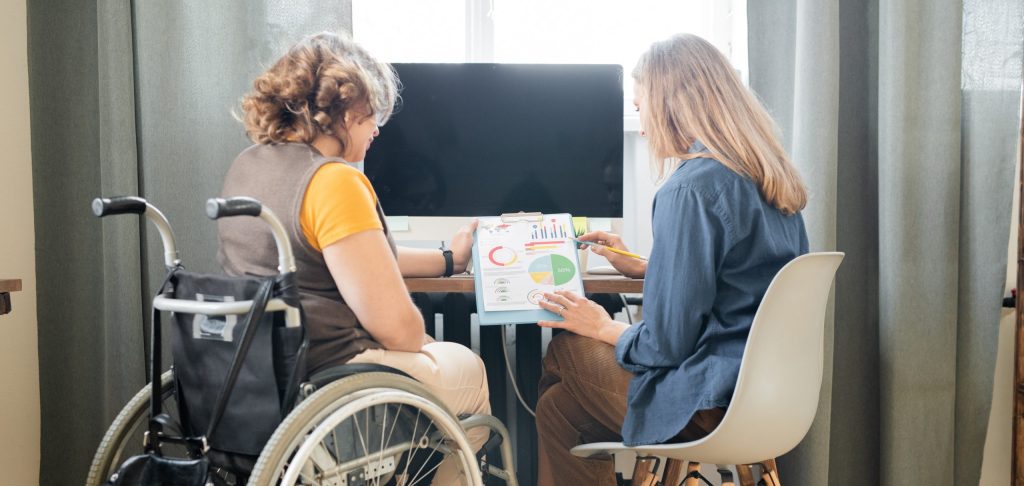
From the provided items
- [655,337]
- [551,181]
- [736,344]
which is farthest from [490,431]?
[551,181]

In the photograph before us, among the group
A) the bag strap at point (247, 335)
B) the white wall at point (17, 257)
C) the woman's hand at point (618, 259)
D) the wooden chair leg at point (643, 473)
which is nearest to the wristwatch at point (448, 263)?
the woman's hand at point (618, 259)

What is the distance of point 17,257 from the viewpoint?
186cm

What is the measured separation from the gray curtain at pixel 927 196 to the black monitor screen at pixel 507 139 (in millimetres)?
465

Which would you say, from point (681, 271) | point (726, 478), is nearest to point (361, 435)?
point (681, 271)

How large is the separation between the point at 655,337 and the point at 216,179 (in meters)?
1.13

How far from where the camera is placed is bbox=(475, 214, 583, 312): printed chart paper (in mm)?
1567

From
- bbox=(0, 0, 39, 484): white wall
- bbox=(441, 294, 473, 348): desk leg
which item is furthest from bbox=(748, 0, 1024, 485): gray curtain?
bbox=(0, 0, 39, 484): white wall

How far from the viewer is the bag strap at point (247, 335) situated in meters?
1.04

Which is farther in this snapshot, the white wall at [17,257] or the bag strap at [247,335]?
the white wall at [17,257]

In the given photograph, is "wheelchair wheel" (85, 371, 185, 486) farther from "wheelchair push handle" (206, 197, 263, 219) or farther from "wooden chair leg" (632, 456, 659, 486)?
"wooden chair leg" (632, 456, 659, 486)

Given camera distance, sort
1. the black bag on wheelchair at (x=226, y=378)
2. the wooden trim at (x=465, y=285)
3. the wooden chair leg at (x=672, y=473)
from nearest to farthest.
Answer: the black bag on wheelchair at (x=226, y=378) < the wooden chair leg at (x=672, y=473) < the wooden trim at (x=465, y=285)

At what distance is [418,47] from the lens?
2.28 meters

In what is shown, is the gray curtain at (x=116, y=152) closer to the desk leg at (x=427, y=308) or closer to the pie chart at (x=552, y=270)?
the desk leg at (x=427, y=308)

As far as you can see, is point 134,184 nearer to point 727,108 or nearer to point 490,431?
point 490,431
